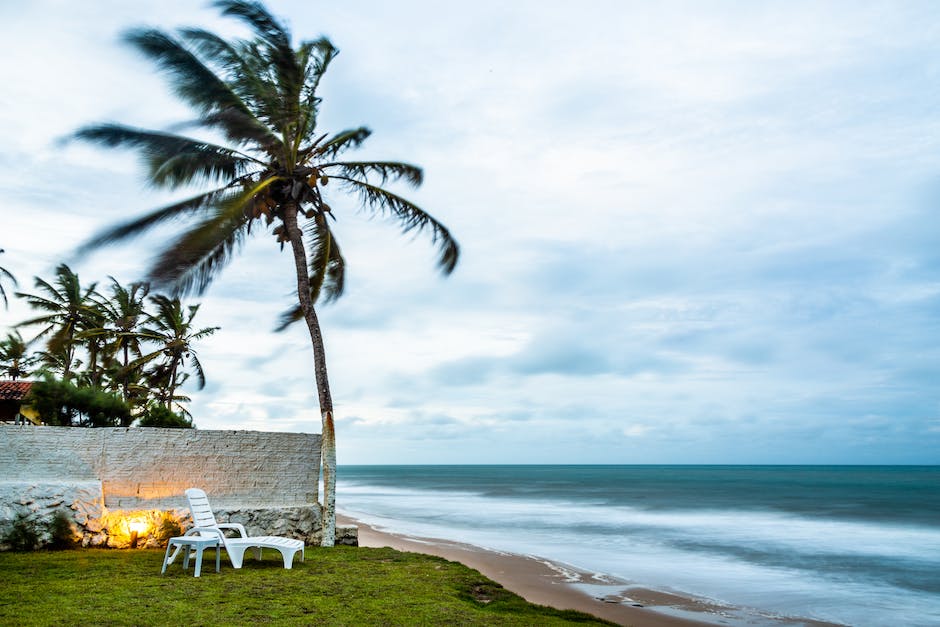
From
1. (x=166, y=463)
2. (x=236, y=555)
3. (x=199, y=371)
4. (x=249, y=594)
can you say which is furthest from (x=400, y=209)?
(x=199, y=371)

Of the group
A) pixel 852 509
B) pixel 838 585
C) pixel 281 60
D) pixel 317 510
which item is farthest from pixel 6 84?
pixel 852 509

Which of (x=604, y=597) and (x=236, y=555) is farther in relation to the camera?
(x=604, y=597)

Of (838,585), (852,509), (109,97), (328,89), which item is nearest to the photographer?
(109,97)

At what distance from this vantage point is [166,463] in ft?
33.6

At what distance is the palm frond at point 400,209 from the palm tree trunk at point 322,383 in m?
1.18

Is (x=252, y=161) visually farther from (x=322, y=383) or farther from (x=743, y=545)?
(x=743, y=545)

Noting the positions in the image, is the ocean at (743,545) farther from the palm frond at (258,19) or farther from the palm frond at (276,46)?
the palm frond at (258,19)

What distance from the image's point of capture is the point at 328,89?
472 inches

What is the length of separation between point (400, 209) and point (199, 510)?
586 cm

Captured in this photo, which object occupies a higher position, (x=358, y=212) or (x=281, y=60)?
(x=281, y=60)

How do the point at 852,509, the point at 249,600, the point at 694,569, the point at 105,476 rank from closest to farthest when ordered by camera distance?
the point at 249,600, the point at 105,476, the point at 694,569, the point at 852,509

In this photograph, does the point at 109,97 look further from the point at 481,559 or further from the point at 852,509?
the point at 852,509

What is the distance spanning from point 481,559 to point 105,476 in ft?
25.6

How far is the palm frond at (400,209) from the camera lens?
39.5ft
